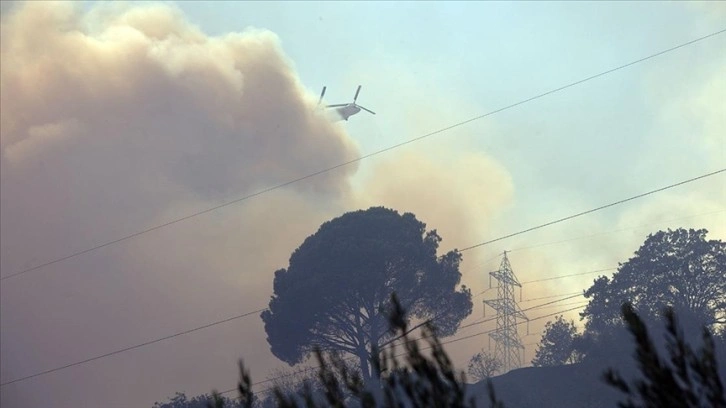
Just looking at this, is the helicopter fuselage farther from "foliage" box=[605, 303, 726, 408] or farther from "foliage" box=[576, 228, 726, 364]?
"foliage" box=[605, 303, 726, 408]

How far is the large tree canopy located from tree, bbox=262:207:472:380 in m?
15.6

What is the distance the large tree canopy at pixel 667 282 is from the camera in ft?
372

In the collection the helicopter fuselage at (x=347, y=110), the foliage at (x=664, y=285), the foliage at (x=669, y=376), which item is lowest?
the foliage at (x=669, y=376)

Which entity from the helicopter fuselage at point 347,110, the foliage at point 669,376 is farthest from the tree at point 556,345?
the foliage at point 669,376

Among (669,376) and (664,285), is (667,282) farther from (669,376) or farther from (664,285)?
(669,376)

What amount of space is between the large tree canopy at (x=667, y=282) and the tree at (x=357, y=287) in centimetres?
1565

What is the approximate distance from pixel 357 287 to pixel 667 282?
1421 inches

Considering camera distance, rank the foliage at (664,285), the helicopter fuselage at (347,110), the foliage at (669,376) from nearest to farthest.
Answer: the foliage at (669,376) → the foliage at (664,285) → the helicopter fuselage at (347,110)

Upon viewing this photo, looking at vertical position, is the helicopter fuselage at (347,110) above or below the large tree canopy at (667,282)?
above

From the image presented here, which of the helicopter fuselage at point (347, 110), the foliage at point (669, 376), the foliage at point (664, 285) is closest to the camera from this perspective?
the foliage at point (669, 376)

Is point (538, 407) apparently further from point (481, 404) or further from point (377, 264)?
point (377, 264)

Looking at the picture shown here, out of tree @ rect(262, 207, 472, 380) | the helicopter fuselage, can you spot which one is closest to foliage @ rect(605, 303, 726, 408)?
tree @ rect(262, 207, 472, 380)

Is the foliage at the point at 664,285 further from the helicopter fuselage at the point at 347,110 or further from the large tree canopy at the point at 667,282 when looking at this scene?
the helicopter fuselage at the point at 347,110

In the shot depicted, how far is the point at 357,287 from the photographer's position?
4434 inches
